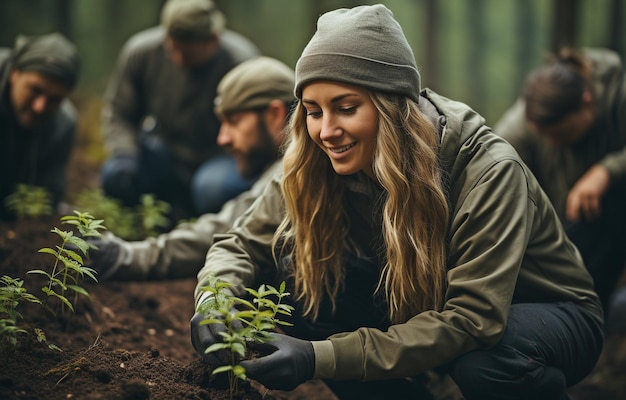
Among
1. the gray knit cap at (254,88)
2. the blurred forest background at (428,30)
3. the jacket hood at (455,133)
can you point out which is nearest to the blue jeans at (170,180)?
the gray knit cap at (254,88)

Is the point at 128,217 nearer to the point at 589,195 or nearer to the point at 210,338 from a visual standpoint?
the point at 210,338

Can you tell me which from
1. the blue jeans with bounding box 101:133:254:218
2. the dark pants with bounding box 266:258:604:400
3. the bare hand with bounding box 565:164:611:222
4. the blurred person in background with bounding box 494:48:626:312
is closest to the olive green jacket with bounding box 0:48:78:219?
the blue jeans with bounding box 101:133:254:218

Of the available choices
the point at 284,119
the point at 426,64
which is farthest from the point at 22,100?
the point at 426,64

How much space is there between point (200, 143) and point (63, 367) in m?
3.63

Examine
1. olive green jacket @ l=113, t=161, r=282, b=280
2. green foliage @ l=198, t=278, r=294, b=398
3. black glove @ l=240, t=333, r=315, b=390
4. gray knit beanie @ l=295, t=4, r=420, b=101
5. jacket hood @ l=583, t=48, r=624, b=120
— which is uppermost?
gray knit beanie @ l=295, t=4, r=420, b=101

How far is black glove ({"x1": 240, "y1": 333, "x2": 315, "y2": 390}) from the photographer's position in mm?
2779

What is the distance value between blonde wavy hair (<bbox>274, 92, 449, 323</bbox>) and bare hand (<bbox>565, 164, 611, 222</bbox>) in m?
2.26

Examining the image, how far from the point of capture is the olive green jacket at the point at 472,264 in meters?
2.89

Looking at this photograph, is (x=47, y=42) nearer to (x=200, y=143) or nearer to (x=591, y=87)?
(x=200, y=143)

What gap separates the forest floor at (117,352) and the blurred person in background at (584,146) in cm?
94

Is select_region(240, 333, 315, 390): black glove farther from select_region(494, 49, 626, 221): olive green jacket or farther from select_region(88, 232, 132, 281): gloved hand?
select_region(494, 49, 626, 221): olive green jacket

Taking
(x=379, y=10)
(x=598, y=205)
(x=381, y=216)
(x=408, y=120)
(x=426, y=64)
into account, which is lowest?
(x=426, y=64)

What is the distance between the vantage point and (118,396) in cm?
287

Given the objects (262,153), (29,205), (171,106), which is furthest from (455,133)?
(171,106)
